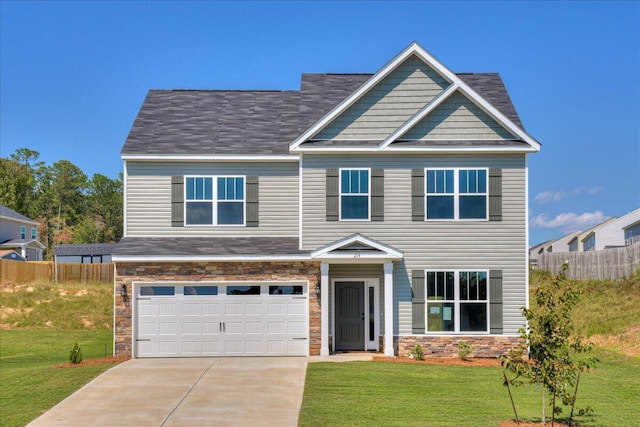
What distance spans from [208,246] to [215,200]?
4.95 ft

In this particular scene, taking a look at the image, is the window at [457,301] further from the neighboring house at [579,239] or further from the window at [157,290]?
the neighboring house at [579,239]

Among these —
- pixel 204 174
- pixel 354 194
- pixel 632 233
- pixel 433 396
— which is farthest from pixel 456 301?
pixel 632 233

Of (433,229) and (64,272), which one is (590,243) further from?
(433,229)

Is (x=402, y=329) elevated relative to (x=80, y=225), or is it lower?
lower

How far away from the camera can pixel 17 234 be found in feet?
201

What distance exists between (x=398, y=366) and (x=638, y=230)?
135ft

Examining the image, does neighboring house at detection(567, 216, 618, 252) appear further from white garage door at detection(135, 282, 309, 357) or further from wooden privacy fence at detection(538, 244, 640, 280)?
white garage door at detection(135, 282, 309, 357)

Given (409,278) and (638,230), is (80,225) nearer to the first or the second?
(638,230)

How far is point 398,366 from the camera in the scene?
20.2m

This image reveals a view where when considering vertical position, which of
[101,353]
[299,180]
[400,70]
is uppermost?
[400,70]

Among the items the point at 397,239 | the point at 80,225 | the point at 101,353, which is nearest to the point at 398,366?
the point at 397,239

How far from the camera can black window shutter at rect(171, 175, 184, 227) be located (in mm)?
23375

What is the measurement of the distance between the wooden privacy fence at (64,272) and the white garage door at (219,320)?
81.7 ft

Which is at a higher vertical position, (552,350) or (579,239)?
(579,239)
